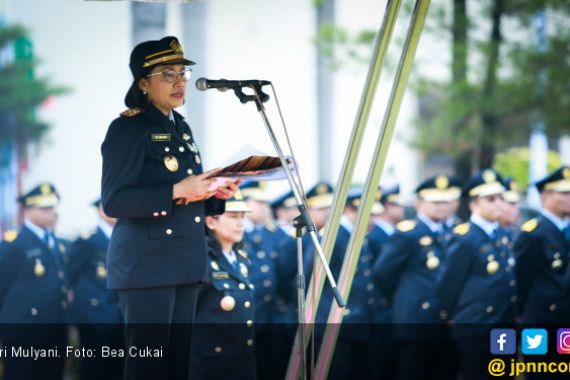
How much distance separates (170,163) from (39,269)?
3.33m

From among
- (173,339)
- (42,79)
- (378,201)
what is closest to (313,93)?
(42,79)

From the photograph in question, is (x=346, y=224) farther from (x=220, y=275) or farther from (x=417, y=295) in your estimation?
(x=220, y=275)

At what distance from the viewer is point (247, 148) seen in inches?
196

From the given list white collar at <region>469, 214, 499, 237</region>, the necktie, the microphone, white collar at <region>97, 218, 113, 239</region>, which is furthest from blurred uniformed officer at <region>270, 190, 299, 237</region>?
the microphone

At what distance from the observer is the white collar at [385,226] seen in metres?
10.1

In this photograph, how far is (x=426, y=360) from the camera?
9.00 metres

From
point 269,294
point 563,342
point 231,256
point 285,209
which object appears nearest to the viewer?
point 231,256

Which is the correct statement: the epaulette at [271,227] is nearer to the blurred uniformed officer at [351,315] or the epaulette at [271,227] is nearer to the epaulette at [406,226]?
the blurred uniformed officer at [351,315]

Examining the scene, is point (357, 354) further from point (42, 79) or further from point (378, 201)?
point (42, 79)

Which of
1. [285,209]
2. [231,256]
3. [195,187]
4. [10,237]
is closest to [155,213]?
[195,187]

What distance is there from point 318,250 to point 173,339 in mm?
996

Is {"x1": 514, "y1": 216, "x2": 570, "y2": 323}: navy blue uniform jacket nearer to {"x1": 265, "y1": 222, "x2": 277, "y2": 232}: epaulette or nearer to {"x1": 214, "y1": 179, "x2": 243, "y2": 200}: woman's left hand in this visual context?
{"x1": 265, "y1": 222, "x2": 277, "y2": 232}: epaulette

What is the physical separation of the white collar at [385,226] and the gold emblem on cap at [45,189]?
316 centimetres

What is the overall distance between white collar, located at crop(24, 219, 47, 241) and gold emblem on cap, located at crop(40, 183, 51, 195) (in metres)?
0.35
